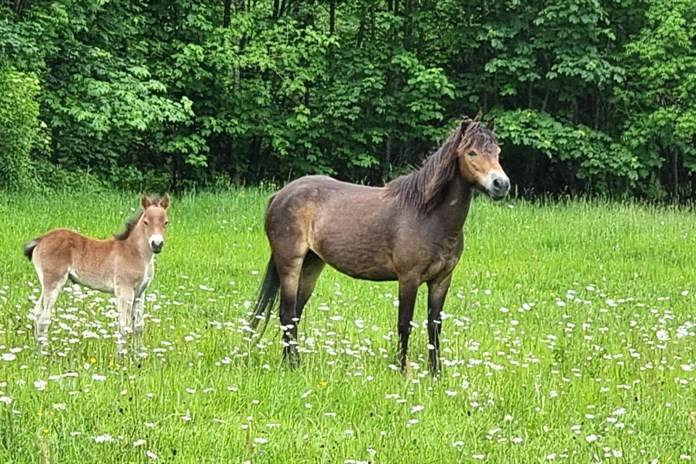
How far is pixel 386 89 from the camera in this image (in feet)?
80.1

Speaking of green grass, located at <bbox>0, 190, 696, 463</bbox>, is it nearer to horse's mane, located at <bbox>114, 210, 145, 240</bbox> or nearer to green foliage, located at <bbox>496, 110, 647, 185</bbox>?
horse's mane, located at <bbox>114, 210, 145, 240</bbox>

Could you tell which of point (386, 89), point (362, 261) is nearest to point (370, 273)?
point (362, 261)

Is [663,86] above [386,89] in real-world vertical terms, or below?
above

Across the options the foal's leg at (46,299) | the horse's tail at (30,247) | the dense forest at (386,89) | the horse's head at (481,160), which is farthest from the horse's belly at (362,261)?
the dense forest at (386,89)

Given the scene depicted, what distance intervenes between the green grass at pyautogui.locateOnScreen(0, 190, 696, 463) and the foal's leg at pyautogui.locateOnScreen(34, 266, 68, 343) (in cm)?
14

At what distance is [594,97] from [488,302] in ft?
56.8

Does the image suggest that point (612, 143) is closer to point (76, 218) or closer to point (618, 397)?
point (76, 218)

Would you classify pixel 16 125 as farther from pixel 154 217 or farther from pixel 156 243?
pixel 156 243

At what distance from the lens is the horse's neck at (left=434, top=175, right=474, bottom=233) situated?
646 centimetres

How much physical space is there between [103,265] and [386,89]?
18536mm

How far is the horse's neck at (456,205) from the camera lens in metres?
6.46

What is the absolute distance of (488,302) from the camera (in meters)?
9.32

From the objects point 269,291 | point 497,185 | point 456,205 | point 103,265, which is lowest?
point 269,291

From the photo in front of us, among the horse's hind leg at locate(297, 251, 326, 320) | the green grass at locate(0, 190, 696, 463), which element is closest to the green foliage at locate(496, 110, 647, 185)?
the green grass at locate(0, 190, 696, 463)
